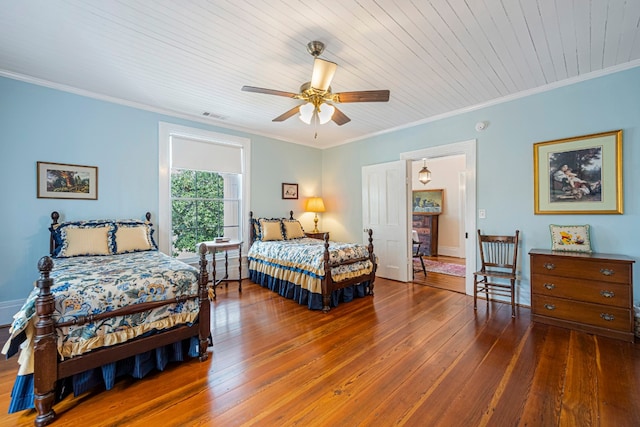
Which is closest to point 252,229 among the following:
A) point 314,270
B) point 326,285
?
point 314,270

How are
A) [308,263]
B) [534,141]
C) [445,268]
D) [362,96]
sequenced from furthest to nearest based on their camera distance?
[445,268] < [308,263] < [534,141] < [362,96]

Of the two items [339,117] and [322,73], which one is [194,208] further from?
[322,73]

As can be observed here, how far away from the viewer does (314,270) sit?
346 centimetres

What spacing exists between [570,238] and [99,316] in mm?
4505

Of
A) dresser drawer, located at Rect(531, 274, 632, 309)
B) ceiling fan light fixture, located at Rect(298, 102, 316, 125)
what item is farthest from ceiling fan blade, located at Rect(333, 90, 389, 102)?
dresser drawer, located at Rect(531, 274, 632, 309)

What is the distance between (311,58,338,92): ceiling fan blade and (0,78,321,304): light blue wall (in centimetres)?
285

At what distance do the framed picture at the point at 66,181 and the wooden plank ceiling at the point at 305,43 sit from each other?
38.5 inches

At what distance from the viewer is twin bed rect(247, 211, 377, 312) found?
11.2 ft

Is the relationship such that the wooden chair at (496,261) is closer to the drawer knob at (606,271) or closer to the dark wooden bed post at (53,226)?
the drawer knob at (606,271)

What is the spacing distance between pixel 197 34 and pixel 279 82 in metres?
0.98

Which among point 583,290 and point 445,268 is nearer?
point 583,290

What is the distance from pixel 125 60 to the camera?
268 cm

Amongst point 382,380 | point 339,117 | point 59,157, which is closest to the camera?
point 382,380

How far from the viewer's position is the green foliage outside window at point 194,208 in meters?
4.30
